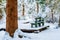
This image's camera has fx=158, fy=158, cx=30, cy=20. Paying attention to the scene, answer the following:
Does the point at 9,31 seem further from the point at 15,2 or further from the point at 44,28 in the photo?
the point at 44,28

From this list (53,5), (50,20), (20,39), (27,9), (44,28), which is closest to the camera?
(20,39)

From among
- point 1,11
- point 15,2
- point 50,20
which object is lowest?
point 50,20

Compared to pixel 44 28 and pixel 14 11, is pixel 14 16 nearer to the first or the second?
pixel 14 11

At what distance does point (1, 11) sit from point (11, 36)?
1518cm

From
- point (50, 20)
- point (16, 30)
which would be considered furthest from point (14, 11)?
point (50, 20)

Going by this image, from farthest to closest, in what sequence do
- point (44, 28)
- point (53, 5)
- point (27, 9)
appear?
point (27, 9) → point (53, 5) → point (44, 28)

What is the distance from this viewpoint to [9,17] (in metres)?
9.74

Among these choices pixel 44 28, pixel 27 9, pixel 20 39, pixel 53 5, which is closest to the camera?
pixel 20 39

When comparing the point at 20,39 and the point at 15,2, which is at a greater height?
the point at 15,2

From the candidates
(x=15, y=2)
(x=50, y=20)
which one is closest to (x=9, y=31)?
(x=15, y=2)

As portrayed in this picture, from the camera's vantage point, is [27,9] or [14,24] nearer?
[14,24]

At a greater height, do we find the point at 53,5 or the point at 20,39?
the point at 53,5

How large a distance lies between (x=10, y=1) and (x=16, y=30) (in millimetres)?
1860

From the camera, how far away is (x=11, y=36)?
9.69m
